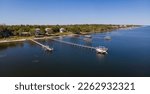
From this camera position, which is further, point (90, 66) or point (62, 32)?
point (62, 32)

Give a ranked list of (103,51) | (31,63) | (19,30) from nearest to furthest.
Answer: (31,63) < (103,51) < (19,30)

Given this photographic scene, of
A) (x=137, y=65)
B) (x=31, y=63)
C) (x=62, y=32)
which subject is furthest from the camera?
(x=62, y=32)

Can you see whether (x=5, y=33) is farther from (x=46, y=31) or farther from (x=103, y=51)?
(x=103, y=51)

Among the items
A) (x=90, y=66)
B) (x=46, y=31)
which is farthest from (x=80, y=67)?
(x=46, y=31)

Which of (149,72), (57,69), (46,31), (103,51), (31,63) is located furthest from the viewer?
(46,31)

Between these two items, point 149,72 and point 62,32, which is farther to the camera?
point 62,32

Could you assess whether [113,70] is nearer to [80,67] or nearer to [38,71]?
[80,67]

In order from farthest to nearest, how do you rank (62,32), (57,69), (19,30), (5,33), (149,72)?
(62,32), (19,30), (5,33), (57,69), (149,72)

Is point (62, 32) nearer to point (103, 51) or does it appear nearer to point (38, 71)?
point (103, 51)

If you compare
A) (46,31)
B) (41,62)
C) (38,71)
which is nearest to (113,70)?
(38,71)
